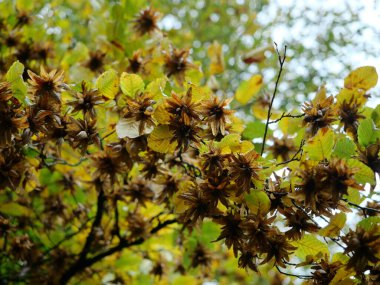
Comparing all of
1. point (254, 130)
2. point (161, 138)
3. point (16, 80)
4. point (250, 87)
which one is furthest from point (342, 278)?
point (250, 87)

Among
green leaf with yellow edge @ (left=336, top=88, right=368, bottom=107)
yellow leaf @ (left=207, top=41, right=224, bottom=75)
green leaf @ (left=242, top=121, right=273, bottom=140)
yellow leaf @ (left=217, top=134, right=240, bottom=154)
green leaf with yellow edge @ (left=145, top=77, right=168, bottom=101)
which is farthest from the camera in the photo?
yellow leaf @ (left=207, top=41, right=224, bottom=75)

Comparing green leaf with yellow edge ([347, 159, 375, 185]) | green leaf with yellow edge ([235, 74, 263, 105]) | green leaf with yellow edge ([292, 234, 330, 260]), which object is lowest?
green leaf with yellow edge ([292, 234, 330, 260])

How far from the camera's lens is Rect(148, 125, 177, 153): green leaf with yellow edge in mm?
927

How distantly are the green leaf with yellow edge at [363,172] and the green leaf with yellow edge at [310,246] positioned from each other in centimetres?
19

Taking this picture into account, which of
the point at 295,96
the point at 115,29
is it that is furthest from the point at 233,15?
the point at 115,29

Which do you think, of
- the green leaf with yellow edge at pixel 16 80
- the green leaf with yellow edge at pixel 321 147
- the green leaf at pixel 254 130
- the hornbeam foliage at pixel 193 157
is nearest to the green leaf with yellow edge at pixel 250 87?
the hornbeam foliage at pixel 193 157

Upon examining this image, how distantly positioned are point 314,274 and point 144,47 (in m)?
1.05

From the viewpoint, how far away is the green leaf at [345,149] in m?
0.87

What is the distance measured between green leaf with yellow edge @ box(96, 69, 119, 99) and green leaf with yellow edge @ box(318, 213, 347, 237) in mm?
581

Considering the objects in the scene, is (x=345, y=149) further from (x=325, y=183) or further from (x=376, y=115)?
(x=376, y=115)

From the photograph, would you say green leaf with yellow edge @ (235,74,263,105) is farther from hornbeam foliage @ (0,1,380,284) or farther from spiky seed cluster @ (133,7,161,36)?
→ spiky seed cluster @ (133,7,161,36)

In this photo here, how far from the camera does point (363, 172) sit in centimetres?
87

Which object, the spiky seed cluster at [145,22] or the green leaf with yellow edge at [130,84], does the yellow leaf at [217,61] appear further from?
the green leaf with yellow edge at [130,84]

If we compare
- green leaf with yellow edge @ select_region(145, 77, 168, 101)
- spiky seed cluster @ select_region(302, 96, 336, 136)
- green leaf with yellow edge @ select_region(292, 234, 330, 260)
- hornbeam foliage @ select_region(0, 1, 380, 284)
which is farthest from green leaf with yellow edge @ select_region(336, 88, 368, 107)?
A: green leaf with yellow edge @ select_region(145, 77, 168, 101)
